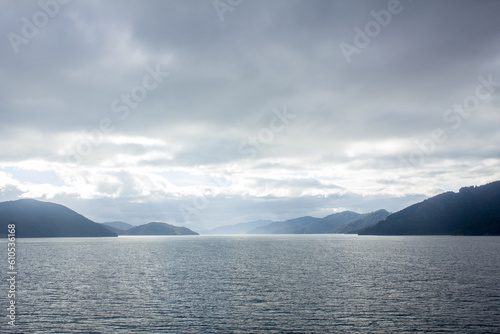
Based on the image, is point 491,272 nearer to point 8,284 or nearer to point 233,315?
point 233,315

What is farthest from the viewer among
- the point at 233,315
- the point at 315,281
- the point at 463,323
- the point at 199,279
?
the point at 199,279

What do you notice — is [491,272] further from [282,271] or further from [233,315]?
[233,315]

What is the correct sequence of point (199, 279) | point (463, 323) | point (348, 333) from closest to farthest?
1. point (348, 333)
2. point (463, 323)
3. point (199, 279)

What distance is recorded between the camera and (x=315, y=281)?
98.0 meters

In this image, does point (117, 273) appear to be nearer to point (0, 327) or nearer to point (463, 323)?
point (0, 327)

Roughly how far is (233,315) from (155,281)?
47071mm

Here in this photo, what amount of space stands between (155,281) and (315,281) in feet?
158

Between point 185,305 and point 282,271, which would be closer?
point 185,305

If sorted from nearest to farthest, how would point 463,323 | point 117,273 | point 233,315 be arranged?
1. point 463,323
2. point 233,315
3. point 117,273

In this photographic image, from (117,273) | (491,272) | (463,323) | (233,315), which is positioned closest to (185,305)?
(233,315)

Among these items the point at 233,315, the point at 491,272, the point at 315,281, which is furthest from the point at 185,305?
the point at 491,272

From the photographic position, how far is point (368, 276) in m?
107

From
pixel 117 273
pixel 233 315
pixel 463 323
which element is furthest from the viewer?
pixel 117 273

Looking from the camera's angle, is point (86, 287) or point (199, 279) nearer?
point (86, 287)
